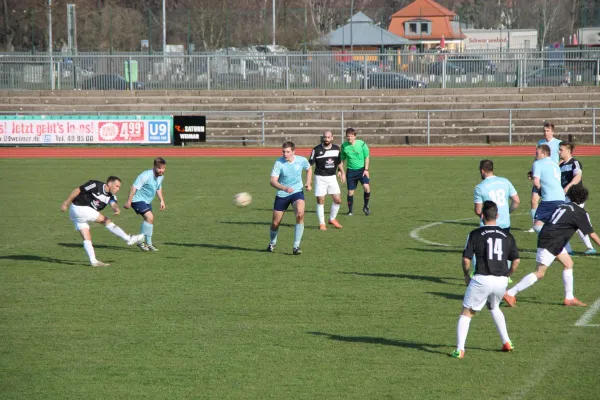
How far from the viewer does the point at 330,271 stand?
49.7ft

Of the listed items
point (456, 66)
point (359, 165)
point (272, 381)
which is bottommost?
point (272, 381)

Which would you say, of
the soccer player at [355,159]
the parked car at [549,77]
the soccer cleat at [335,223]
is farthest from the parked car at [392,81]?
the soccer cleat at [335,223]

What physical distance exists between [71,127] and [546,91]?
24.2m

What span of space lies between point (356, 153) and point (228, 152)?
733 inches

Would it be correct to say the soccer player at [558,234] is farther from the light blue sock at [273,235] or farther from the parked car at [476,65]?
the parked car at [476,65]

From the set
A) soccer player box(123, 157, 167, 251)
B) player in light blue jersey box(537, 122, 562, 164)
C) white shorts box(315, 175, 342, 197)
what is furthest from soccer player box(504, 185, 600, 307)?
white shorts box(315, 175, 342, 197)

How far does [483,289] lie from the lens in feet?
31.5

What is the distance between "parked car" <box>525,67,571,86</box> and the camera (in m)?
46.4

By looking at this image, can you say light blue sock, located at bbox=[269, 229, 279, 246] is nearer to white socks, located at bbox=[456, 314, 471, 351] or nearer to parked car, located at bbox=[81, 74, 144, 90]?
white socks, located at bbox=[456, 314, 471, 351]

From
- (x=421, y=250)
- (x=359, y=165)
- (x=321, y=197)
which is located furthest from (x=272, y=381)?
(x=359, y=165)

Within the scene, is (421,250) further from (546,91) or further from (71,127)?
(546,91)

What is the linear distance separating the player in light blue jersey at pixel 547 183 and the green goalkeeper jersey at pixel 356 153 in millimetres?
7175

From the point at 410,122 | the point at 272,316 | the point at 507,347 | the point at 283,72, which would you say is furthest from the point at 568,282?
the point at 283,72

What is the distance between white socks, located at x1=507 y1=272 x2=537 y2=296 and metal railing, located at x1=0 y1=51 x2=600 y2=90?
3539 centimetres
